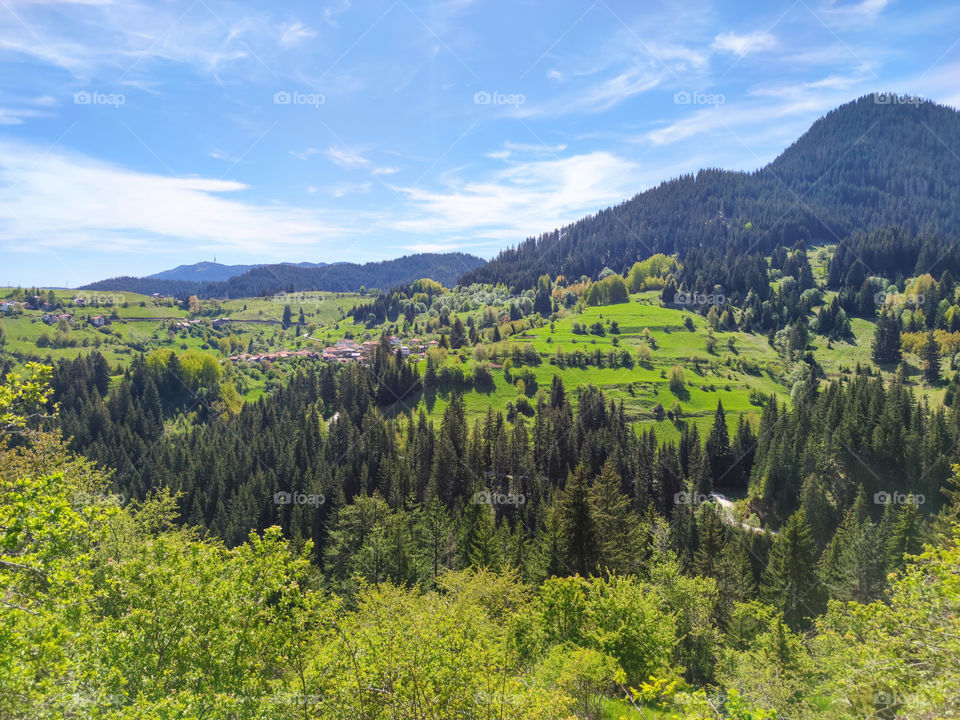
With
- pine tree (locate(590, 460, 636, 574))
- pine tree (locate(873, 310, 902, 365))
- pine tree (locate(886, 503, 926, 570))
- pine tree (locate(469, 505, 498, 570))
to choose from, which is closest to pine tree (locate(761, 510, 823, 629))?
pine tree (locate(886, 503, 926, 570))

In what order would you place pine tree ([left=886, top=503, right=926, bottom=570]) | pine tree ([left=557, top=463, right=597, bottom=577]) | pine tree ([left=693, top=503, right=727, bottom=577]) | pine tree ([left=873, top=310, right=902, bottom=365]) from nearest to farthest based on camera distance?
pine tree ([left=557, top=463, right=597, bottom=577]) → pine tree ([left=886, top=503, right=926, bottom=570]) → pine tree ([left=693, top=503, right=727, bottom=577]) → pine tree ([left=873, top=310, right=902, bottom=365])

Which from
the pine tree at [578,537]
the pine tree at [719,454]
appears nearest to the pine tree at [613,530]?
the pine tree at [578,537]

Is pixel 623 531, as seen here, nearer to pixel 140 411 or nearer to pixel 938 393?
pixel 938 393

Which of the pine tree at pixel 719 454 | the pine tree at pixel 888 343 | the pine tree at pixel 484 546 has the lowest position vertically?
the pine tree at pixel 719 454

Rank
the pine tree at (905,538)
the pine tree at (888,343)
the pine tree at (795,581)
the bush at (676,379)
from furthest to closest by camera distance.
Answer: the pine tree at (888,343)
the bush at (676,379)
the pine tree at (795,581)
the pine tree at (905,538)

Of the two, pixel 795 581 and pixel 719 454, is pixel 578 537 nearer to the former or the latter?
pixel 795 581

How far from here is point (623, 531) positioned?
65188mm

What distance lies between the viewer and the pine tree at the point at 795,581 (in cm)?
6283

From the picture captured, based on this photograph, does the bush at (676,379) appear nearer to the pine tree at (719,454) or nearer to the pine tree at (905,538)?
the pine tree at (719,454)

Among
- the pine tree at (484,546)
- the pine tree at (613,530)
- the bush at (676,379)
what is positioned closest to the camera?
the pine tree at (613,530)

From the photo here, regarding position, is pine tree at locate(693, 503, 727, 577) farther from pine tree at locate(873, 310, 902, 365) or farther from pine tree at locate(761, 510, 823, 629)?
pine tree at locate(873, 310, 902, 365)

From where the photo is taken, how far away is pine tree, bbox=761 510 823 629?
62.8 meters

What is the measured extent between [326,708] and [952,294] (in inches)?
10280

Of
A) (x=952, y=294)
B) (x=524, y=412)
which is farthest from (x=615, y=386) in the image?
(x=952, y=294)
